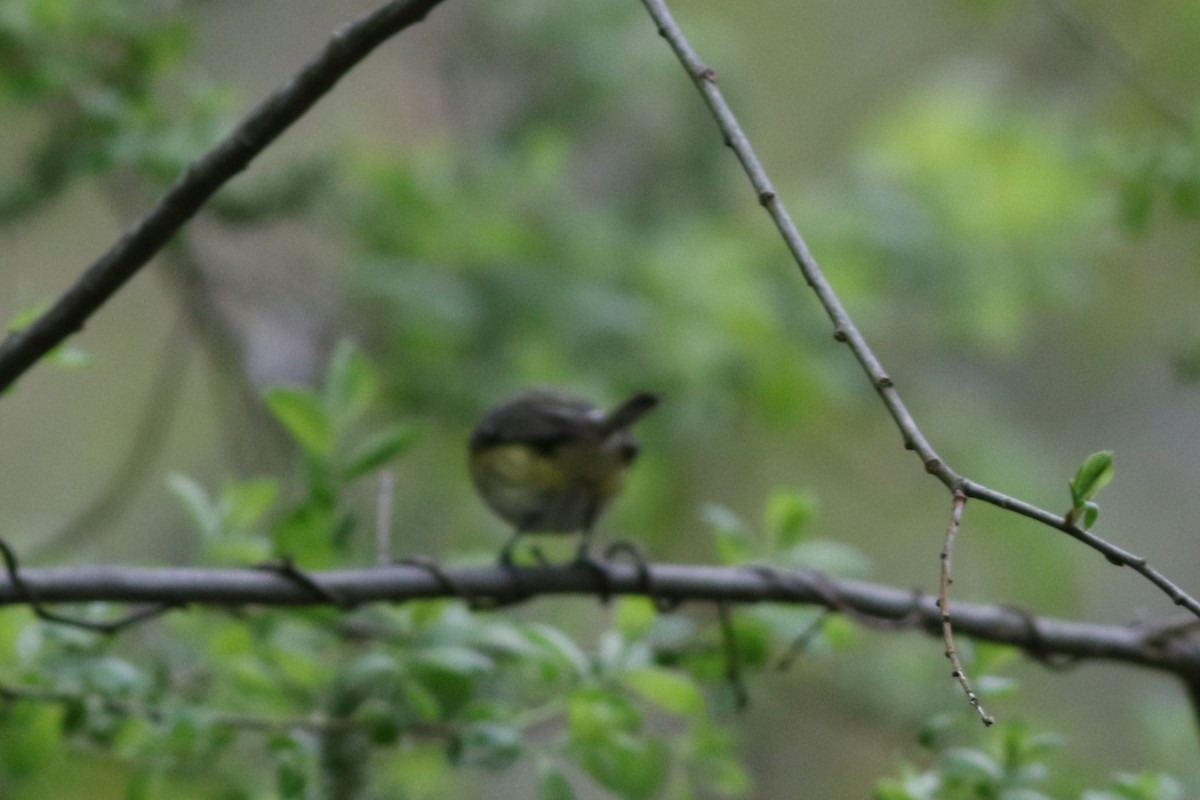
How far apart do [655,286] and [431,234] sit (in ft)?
2.08

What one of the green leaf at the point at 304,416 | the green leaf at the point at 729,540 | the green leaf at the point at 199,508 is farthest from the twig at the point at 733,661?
the green leaf at the point at 199,508

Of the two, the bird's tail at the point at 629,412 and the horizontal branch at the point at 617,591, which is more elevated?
the bird's tail at the point at 629,412

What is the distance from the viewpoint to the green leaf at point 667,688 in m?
1.44

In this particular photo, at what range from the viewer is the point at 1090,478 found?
92 centimetres

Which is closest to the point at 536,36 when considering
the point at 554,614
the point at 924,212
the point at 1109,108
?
the point at 924,212

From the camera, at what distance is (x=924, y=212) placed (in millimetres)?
3908

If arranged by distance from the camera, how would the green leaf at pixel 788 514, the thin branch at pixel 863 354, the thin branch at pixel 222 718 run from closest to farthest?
the thin branch at pixel 863 354 → the thin branch at pixel 222 718 → the green leaf at pixel 788 514

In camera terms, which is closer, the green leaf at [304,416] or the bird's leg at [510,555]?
the green leaf at [304,416]

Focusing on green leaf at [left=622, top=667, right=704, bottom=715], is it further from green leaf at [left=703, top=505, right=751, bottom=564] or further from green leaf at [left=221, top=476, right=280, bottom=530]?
green leaf at [left=221, top=476, right=280, bottom=530]

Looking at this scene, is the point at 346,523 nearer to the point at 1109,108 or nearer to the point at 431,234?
the point at 431,234

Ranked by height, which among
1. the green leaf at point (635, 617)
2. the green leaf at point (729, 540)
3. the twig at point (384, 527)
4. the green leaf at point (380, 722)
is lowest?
the green leaf at point (380, 722)

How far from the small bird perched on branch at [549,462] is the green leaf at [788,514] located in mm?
610

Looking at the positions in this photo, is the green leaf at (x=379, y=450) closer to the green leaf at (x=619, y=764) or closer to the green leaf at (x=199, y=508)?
the green leaf at (x=199, y=508)

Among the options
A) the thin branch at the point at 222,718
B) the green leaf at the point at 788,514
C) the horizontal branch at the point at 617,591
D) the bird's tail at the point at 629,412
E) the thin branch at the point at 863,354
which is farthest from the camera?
the bird's tail at the point at 629,412
